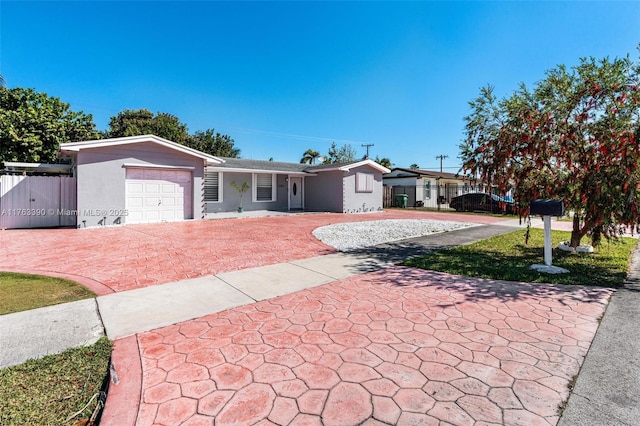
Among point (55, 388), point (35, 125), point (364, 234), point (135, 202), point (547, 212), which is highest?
point (35, 125)

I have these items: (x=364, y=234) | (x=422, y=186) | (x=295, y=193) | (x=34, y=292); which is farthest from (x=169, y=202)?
(x=422, y=186)

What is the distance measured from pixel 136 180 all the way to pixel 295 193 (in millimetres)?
10754

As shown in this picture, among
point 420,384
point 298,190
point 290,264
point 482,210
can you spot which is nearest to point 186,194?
point 298,190

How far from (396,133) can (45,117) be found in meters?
27.8

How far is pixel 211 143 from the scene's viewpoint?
42.3 m

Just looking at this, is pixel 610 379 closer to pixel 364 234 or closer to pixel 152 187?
pixel 364 234

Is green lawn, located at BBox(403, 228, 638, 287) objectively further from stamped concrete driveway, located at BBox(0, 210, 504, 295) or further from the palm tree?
the palm tree

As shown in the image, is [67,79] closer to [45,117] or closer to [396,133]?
[45,117]

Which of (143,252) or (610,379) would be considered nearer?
(610,379)

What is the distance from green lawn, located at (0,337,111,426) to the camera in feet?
7.23

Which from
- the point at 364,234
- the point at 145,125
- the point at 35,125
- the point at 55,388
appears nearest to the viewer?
the point at 55,388

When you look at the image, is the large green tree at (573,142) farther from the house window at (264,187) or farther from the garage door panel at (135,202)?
the house window at (264,187)

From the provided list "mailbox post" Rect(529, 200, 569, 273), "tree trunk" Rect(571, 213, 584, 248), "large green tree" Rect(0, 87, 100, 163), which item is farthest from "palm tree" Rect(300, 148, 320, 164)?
"mailbox post" Rect(529, 200, 569, 273)

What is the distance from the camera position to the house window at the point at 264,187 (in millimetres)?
19609
